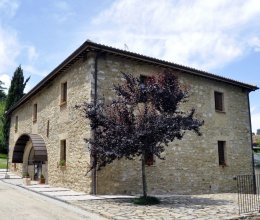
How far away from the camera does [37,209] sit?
9.78 metres

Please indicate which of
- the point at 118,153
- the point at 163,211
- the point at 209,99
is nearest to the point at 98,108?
the point at 118,153

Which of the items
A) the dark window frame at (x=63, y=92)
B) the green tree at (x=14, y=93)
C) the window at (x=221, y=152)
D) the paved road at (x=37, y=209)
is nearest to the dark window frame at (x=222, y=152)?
the window at (x=221, y=152)

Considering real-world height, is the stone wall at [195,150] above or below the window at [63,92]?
below

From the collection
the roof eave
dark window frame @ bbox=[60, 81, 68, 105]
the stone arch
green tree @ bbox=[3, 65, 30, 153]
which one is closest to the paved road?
the stone arch

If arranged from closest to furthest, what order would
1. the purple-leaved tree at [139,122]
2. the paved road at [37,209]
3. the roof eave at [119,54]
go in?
the paved road at [37,209]
the purple-leaved tree at [139,122]
the roof eave at [119,54]

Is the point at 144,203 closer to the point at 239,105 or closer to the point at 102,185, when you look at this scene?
the point at 102,185

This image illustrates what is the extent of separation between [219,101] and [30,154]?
1173cm

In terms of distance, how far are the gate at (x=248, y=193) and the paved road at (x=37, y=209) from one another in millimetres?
4614

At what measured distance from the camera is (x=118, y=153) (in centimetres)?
1092

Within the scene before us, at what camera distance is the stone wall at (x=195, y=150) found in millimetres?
13656

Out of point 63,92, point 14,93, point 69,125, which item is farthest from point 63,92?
point 14,93

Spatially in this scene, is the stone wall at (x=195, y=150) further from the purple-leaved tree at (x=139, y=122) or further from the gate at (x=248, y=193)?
the purple-leaved tree at (x=139, y=122)

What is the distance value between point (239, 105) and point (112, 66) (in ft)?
27.1

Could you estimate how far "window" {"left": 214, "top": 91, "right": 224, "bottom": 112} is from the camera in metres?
17.8
